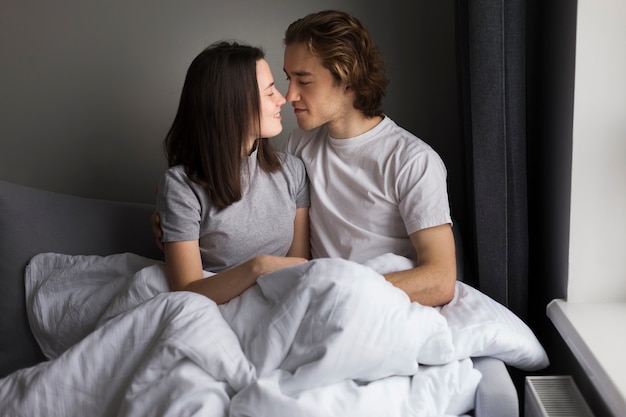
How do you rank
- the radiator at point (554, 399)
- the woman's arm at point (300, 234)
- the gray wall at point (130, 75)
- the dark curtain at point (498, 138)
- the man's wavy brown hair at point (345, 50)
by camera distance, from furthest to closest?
the gray wall at point (130, 75) → the woman's arm at point (300, 234) → the man's wavy brown hair at point (345, 50) → the dark curtain at point (498, 138) → the radiator at point (554, 399)

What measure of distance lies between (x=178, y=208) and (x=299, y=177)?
0.38m

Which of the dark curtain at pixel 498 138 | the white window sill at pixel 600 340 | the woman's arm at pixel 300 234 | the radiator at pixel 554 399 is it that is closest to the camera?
the white window sill at pixel 600 340

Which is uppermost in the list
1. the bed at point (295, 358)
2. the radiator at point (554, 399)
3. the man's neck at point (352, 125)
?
the man's neck at point (352, 125)

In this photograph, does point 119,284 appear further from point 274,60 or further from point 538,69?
point 538,69

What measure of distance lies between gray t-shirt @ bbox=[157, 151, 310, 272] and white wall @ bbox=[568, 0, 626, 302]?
735 mm

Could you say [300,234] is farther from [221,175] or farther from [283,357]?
[283,357]

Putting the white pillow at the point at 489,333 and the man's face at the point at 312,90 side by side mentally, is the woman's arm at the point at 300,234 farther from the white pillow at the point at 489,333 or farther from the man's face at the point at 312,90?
the white pillow at the point at 489,333

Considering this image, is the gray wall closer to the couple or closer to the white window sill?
the couple

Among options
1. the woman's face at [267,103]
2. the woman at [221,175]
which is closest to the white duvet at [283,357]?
the woman at [221,175]

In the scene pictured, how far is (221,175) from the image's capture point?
76.4 inches

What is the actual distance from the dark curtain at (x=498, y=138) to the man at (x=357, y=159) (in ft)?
0.41

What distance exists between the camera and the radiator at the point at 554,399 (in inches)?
63.0

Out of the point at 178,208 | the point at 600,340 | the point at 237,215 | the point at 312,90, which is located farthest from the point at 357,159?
the point at 600,340

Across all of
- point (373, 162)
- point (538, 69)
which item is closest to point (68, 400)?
point (373, 162)
